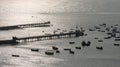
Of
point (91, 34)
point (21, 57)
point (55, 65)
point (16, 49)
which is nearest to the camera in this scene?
point (55, 65)

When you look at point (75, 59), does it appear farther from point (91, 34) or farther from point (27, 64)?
point (91, 34)

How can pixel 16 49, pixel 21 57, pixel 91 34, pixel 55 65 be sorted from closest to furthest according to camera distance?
1. pixel 55 65
2. pixel 21 57
3. pixel 16 49
4. pixel 91 34

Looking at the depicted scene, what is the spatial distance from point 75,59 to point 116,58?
799 cm

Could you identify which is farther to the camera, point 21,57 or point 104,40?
point 104,40

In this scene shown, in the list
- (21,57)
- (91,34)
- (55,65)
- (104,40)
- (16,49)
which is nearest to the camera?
(55,65)

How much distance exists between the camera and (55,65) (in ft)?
221

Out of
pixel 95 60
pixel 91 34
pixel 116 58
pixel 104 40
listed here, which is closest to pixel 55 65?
pixel 95 60

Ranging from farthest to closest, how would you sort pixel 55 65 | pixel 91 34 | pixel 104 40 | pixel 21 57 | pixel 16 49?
pixel 91 34 < pixel 104 40 < pixel 16 49 < pixel 21 57 < pixel 55 65

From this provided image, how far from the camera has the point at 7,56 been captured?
73.2 m

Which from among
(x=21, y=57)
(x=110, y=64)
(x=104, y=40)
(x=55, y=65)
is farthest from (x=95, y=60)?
(x=104, y=40)

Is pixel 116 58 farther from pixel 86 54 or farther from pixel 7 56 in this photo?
pixel 7 56

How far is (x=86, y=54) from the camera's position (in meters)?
75.8

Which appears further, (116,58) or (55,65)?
(116,58)

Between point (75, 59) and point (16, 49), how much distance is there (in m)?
13.7
